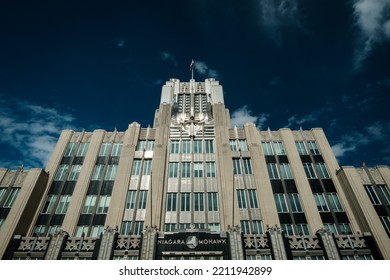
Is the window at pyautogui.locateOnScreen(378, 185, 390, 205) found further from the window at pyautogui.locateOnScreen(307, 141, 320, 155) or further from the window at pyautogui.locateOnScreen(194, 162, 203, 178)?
the window at pyautogui.locateOnScreen(194, 162, 203, 178)

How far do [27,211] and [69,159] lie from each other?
31.7ft

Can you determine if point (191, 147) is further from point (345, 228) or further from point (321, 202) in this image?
point (345, 228)

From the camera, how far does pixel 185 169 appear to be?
120 ft

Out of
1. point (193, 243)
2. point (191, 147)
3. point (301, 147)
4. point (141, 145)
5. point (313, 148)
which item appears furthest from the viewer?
point (141, 145)

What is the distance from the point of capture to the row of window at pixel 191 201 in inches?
1268

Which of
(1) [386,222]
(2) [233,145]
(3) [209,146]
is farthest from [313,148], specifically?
(3) [209,146]

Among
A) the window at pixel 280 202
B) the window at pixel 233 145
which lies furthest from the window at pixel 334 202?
the window at pixel 233 145

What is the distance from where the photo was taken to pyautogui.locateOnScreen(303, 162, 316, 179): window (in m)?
35.7

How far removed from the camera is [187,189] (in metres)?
34.2

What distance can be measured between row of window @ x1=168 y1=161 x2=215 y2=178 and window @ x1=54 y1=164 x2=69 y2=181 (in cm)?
1555

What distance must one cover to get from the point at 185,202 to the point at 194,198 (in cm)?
135

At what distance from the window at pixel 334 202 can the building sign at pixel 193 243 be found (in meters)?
16.3

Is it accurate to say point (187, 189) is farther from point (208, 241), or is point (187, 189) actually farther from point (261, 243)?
point (261, 243)
